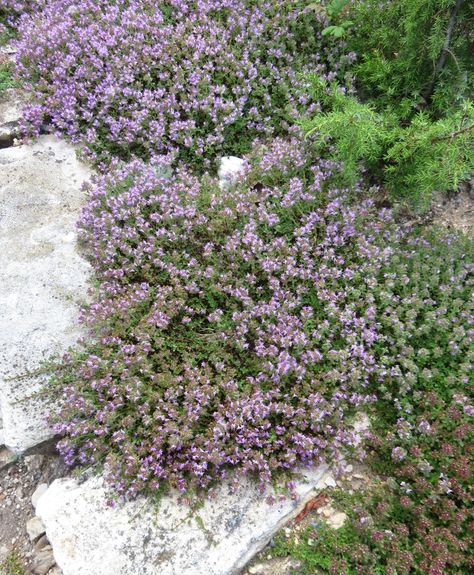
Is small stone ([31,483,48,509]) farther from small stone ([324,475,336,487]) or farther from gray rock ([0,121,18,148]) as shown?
gray rock ([0,121,18,148])

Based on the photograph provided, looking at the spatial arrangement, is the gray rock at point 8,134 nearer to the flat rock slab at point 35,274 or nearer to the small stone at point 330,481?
the flat rock slab at point 35,274

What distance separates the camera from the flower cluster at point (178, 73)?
16.7ft

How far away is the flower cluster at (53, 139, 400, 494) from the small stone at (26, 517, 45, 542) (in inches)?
29.2

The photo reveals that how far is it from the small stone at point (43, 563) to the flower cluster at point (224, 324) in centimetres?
81

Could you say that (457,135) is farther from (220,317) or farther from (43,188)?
(43,188)

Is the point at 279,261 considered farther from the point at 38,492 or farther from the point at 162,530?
the point at 38,492

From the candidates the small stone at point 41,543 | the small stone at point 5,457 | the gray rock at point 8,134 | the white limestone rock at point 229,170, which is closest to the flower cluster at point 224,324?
the white limestone rock at point 229,170

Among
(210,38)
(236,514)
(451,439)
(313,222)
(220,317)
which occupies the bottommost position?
(236,514)

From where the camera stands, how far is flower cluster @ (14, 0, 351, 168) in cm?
508

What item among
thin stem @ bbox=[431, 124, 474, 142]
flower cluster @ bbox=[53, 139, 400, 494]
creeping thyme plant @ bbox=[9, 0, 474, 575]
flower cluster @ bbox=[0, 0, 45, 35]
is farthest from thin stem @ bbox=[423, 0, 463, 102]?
flower cluster @ bbox=[0, 0, 45, 35]

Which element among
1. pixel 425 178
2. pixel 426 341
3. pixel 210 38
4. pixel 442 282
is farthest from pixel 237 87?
pixel 426 341

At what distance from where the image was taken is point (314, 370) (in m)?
3.96

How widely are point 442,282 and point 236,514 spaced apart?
256 cm

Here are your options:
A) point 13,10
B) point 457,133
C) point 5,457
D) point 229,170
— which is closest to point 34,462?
point 5,457
